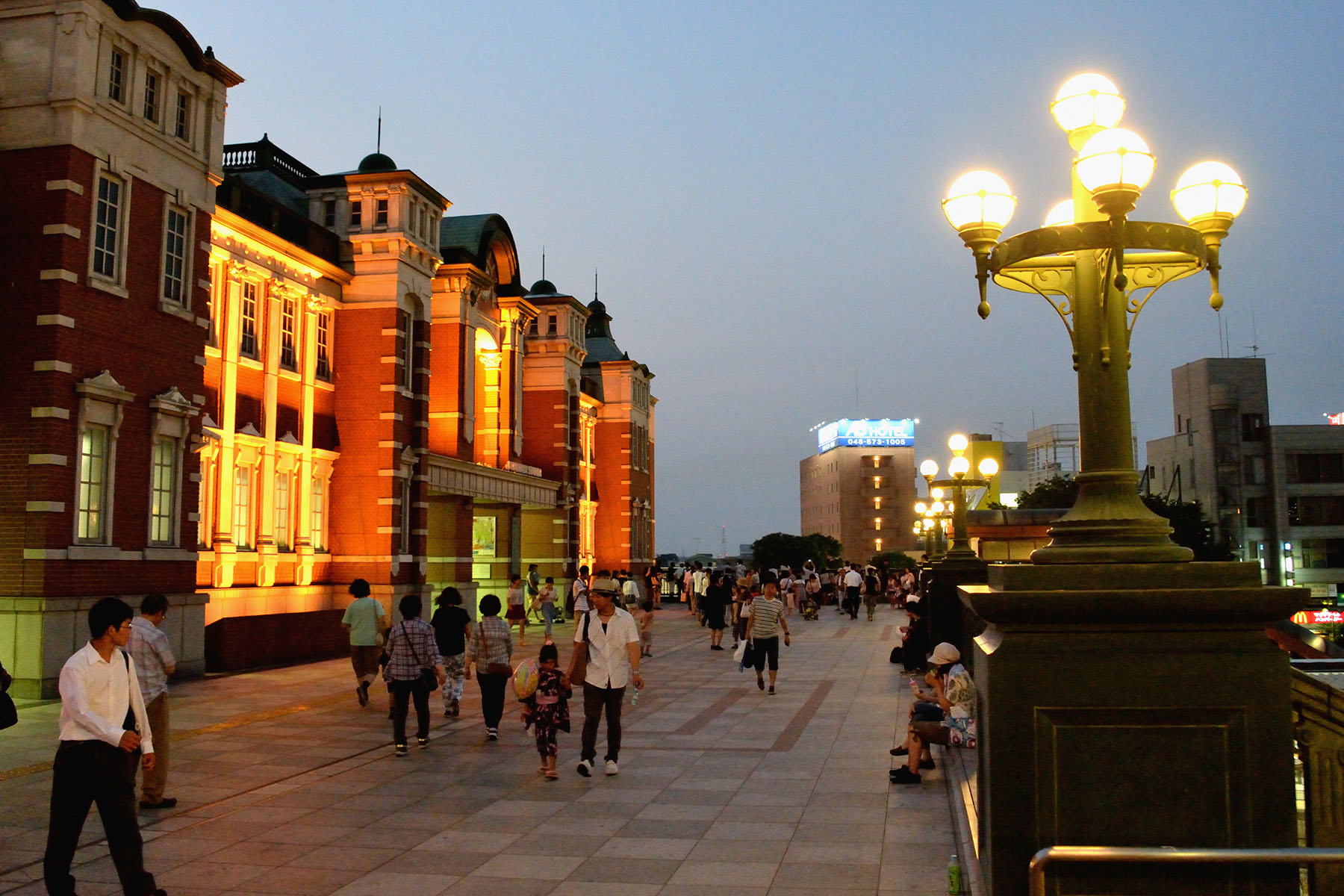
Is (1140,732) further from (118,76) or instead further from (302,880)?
(118,76)

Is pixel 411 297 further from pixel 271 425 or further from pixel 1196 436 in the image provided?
pixel 1196 436

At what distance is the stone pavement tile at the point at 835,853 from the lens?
281 inches

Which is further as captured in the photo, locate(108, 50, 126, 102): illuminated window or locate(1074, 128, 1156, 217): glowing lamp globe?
locate(108, 50, 126, 102): illuminated window

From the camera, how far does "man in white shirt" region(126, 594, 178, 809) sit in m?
8.66

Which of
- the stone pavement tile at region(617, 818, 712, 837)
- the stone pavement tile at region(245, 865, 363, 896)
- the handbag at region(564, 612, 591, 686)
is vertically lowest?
the stone pavement tile at region(245, 865, 363, 896)

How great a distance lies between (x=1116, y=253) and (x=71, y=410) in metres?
15.7

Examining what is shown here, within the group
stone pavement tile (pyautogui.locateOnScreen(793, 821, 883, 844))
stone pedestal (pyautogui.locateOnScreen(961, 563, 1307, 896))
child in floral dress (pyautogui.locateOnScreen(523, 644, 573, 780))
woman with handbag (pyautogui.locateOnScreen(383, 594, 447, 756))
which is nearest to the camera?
stone pedestal (pyautogui.locateOnScreen(961, 563, 1307, 896))

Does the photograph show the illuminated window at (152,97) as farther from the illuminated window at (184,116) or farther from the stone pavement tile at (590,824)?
the stone pavement tile at (590,824)

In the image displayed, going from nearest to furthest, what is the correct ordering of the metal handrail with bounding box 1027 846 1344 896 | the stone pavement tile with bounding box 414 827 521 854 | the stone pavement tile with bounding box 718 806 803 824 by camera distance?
1. the metal handrail with bounding box 1027 846 1344 896
2. the stone pavement tile with bounding box 414 827 521 854
3. the stone pavement tile with bounding box 718 806 803 824

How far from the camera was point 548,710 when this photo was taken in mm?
9914

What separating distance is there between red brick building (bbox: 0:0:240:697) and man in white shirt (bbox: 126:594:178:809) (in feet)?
27.1

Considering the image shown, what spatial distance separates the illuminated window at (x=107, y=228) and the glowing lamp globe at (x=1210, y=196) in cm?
1592

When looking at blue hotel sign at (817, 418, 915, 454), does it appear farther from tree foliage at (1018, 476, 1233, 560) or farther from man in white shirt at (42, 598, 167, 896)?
man in white shirt at (42, 598, 167, 896)

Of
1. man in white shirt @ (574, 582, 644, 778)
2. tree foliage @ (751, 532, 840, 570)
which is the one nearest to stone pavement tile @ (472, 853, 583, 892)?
man in white shirt @ (574, 582, 644, 778)
